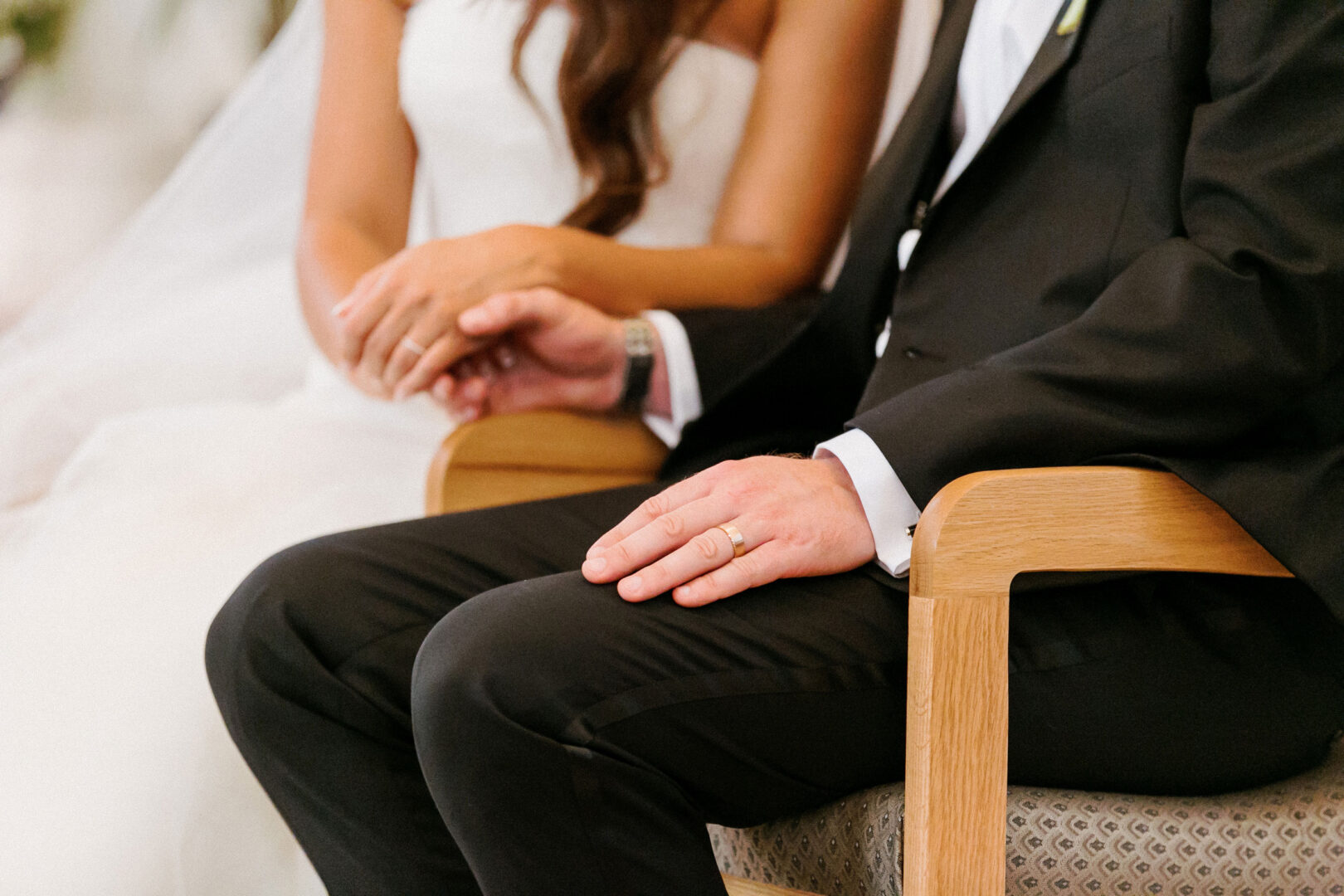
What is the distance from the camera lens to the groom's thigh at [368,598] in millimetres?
805

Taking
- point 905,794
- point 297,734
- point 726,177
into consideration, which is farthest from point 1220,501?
point 726,177

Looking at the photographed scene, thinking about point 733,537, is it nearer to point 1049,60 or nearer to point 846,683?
point 846,683

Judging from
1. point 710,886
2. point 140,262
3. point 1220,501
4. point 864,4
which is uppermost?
point 864,4

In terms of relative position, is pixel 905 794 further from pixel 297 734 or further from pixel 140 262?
pixel 140 262

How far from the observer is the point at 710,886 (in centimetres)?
63

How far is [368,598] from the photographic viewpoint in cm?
84

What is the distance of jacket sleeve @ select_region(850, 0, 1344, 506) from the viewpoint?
2.18 ft

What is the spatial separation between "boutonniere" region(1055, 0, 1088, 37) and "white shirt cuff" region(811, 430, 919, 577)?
358mm

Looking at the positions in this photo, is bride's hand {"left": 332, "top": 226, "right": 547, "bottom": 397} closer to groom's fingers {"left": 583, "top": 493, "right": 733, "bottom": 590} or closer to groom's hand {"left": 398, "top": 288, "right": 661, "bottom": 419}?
groom's hand {"left": 398, "top": 288, "right": 661, "bottom": 419}

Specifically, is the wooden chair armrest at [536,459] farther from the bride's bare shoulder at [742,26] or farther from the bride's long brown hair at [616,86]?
the bride's bare shoulder at [742,26]

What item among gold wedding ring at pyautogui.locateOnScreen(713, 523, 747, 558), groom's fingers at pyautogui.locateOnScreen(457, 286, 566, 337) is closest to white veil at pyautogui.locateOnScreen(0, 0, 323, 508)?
groom's fingers at pyautogui.locateOnScreen(457, 286, 566, 337)

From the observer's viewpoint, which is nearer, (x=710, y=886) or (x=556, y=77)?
(x=710, y=886)

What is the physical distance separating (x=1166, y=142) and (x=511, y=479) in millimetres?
632

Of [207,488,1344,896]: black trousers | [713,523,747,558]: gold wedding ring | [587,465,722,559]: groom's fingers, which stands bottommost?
[207,488,1344,896]: black trousers
